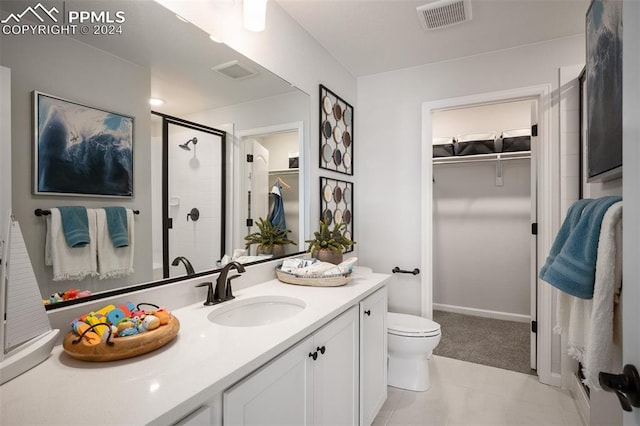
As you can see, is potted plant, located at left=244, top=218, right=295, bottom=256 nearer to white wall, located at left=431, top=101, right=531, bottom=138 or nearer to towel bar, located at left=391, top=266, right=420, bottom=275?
towel bar, located at left=391, top=266, right=420, bottom=275

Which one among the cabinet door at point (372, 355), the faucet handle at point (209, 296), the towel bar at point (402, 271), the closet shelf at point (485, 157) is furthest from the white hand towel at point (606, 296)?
the closet shelf at point (485, 157)

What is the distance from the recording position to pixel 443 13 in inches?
77.8

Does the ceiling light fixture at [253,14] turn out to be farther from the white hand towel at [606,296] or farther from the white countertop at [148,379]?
the white hand towel at [606,296]

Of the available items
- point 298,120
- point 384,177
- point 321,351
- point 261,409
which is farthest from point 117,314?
point 384,177

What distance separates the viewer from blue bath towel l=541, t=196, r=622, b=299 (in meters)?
0.94

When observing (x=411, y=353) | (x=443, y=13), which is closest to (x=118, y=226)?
(x=411, y=353)

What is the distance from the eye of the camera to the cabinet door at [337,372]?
1.23 m

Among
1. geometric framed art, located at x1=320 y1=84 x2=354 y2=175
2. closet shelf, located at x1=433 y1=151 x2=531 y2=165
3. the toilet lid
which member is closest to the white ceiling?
geometric framed art, located at x1=320 y1=84 x2=354 y2=175

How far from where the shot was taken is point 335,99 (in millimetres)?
2539

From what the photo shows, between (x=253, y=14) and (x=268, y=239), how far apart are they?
1.11 metres

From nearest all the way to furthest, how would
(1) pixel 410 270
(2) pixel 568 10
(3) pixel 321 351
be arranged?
(3) pixel 321 351 < (2) pixel 568 10 < (1) pixel 410 270

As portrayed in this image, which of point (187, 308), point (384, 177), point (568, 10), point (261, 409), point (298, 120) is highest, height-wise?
point (568, 10)

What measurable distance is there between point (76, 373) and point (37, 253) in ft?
1.21

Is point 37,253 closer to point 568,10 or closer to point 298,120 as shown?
point 298,120
